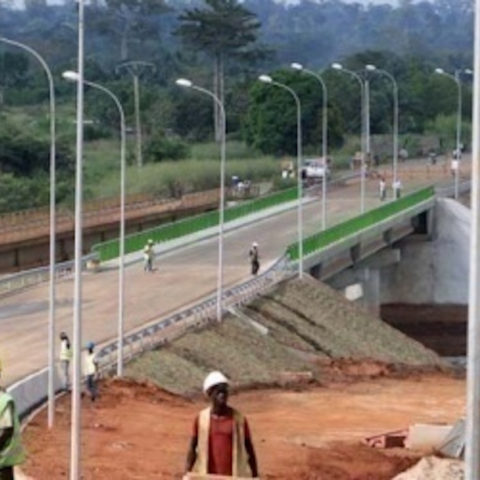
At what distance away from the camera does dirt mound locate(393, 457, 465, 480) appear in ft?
83.7

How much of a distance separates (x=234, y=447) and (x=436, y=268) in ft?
238

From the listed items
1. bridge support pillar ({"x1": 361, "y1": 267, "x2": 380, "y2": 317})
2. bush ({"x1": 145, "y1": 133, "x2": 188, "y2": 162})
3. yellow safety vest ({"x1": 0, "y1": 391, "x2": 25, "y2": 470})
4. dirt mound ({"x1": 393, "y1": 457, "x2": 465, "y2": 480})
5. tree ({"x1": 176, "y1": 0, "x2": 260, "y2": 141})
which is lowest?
bridge support pillar ({"x1": 361, "y1": 267, "x2": 380, "y2": 317})

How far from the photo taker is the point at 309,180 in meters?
101

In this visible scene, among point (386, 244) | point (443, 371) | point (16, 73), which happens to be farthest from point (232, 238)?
point (16, 73)

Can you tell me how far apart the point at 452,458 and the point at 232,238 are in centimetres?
4802

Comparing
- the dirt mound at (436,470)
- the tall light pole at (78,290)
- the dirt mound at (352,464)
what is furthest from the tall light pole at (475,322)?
the dirt mound at (352,464)

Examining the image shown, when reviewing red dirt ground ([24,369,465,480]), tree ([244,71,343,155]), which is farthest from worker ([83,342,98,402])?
tree ([244,71,343,155])

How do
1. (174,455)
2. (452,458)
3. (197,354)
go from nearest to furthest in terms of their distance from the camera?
(452,458)
(174,455)
(197,354)

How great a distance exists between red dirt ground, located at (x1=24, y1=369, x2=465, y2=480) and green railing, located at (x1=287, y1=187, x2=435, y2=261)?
16.1 meters

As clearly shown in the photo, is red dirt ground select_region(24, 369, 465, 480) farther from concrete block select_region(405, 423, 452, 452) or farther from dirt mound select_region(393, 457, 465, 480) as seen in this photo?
dirt mound select_region(393, 457, 465, 480)

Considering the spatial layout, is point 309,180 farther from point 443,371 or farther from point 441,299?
point 443,371

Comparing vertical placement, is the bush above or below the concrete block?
above

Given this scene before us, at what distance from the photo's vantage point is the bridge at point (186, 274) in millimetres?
47000

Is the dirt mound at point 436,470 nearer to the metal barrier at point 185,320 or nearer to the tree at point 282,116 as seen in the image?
the metal barrier at point 185,320
